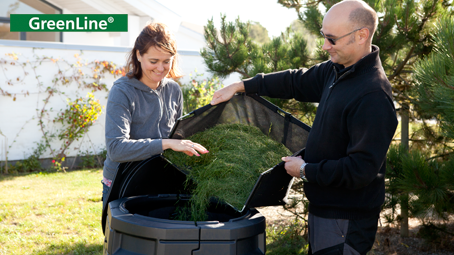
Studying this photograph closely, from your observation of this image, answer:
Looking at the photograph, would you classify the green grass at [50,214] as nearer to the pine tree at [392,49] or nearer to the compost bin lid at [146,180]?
the compost bin lid at [146,180]

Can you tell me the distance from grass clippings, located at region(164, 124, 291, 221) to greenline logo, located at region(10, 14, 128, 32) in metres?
7.55

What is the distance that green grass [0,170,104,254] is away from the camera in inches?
141

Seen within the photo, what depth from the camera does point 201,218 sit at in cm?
190

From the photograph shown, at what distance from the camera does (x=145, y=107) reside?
2.15 metres

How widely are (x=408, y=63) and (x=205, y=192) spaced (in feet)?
9.14

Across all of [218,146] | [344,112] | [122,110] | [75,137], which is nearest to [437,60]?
[344,112]

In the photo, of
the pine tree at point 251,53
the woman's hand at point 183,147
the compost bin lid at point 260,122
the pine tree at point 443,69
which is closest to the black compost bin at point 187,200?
the compost bin lid at point 260,122

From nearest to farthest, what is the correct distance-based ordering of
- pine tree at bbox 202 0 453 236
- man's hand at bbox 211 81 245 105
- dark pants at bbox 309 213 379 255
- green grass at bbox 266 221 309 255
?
dark pants at bbox 309 213 379 255 < man's hand at bbox 211 81 245 105 < pine tree at bbox 202 0 453 236 < green grass at bbox 266 221 309 255

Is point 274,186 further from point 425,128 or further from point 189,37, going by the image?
point 189,37

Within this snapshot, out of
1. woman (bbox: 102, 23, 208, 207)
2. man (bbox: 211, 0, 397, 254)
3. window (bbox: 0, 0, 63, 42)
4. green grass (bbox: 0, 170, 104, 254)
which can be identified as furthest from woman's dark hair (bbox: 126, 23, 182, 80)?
window (bbox: 0, 0, 63, 42)

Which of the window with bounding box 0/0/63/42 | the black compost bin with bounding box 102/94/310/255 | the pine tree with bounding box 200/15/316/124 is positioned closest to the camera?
the black compost bin with bounding box 102/94/310/255

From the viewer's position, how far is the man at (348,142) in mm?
1686

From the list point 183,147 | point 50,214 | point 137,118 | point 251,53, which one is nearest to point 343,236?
point 183,147

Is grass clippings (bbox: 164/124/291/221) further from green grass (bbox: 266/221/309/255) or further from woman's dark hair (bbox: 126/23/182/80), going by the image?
green grass (bbox: 266/221/309/255)
